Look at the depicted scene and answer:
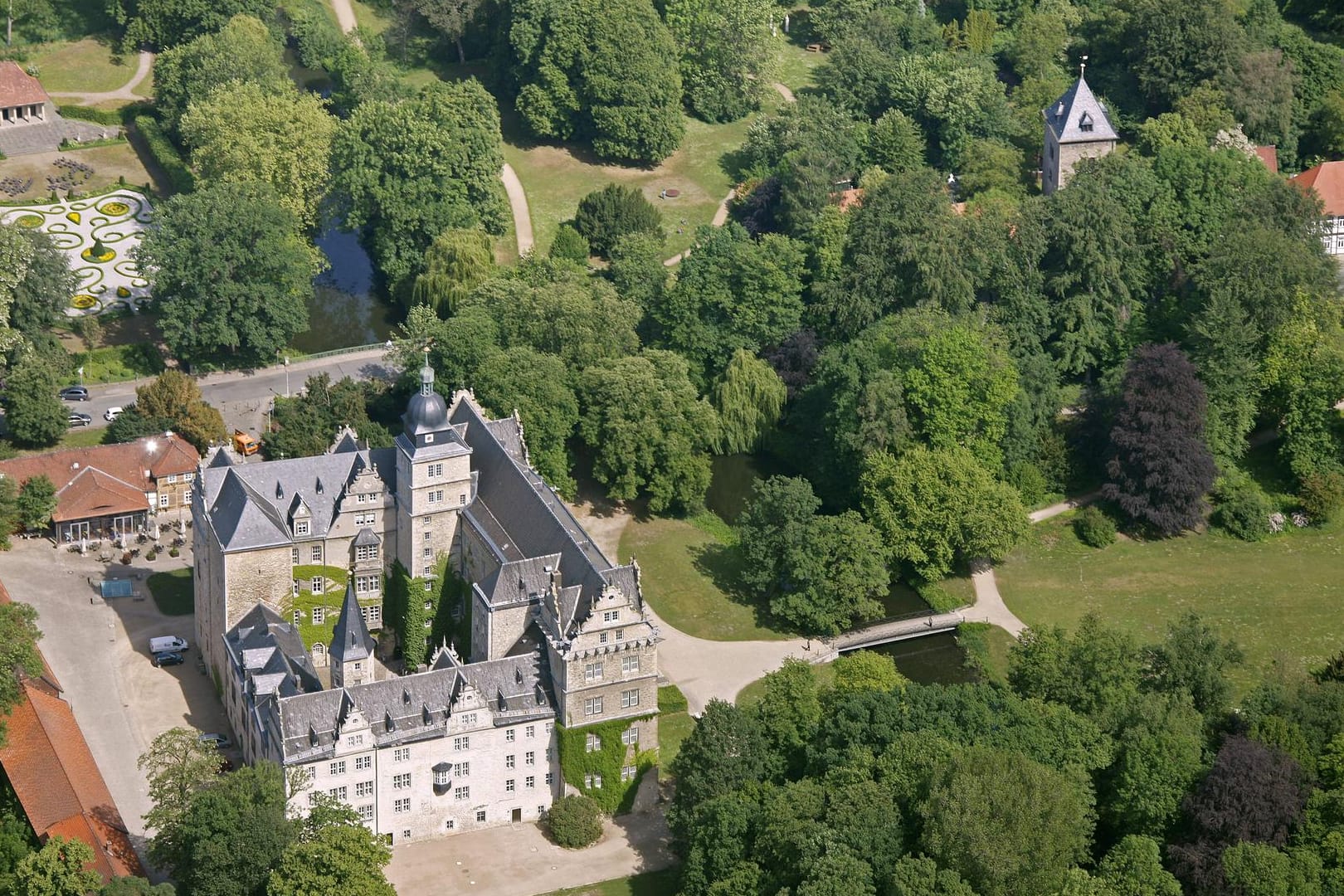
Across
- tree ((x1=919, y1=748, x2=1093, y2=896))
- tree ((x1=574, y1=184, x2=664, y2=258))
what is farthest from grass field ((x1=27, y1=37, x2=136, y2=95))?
tree ((x1=919, y1=748, x2=1093, y2=896))

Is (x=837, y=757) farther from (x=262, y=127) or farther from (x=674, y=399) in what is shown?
(x=262, y=127)

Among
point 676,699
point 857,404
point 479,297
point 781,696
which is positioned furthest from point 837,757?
point 479,297

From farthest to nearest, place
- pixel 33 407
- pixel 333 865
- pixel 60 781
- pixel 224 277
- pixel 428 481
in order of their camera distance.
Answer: pixel 224 277 → pixel 33 407 → pixel 428 481 → pixel 60 781 → pixel 333 865

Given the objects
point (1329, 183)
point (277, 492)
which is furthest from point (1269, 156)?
point (277, 492)

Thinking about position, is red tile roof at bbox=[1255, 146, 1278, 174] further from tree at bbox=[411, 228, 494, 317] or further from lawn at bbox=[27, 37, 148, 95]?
lawn at bbox=[27, 37, 148, 95]

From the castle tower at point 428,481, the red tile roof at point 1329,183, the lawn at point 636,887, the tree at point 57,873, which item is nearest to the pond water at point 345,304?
the castle tower at point 428,481

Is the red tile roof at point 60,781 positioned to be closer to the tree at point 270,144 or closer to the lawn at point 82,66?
the tree at point 270,144

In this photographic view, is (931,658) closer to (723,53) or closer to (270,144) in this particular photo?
(270,144)
